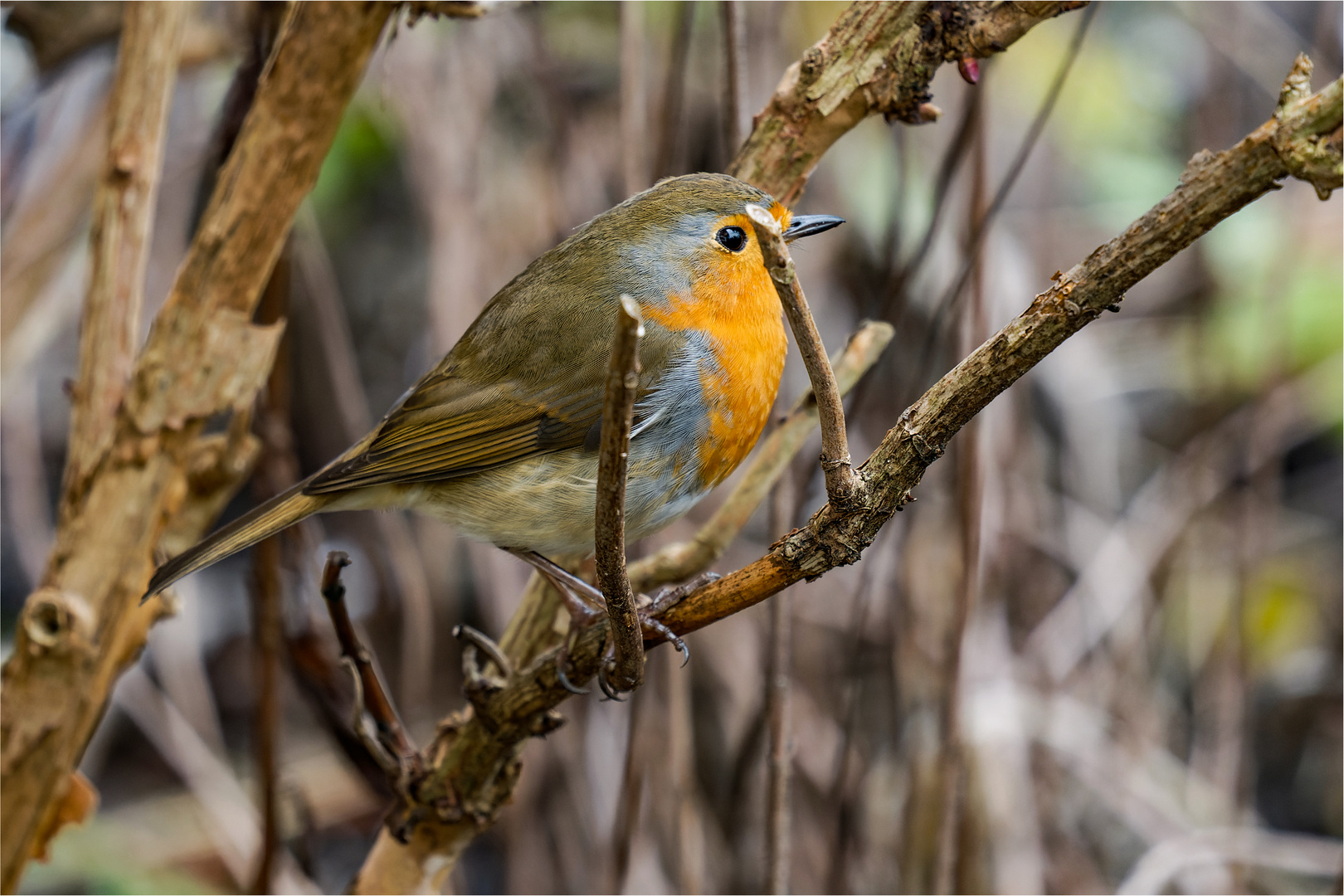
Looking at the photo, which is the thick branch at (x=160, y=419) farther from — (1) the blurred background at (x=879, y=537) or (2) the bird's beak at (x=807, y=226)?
(2) the bird's beak at (x=807, y=226)

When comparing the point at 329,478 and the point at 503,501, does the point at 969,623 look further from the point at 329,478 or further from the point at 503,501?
the point at 329,478

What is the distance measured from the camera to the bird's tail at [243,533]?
1848mm

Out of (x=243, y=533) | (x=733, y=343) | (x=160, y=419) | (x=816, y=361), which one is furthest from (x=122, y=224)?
(x=816, y=361)

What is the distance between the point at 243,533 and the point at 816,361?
1.28 metres

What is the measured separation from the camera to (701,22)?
12.8 feet


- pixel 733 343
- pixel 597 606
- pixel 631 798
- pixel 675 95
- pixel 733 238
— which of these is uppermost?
pixel 675 95

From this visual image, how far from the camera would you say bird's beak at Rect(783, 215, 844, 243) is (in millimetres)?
1979

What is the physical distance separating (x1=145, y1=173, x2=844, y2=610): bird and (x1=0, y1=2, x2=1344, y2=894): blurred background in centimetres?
50

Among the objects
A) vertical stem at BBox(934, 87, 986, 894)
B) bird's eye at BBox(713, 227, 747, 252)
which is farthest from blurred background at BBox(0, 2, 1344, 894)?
bird's eye at BBox(713, 227, 747, 252)

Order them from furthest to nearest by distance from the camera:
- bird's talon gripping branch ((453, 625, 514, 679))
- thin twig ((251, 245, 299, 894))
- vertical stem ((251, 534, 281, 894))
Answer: vertical stem ((251, 534, 281, 894))
thin twig ((251, 245, 299, 894))
bird's talon gripping branch ((453, 625, 514, 679))

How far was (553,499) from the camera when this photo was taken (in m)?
2.01

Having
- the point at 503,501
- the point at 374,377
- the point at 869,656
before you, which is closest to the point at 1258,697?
the point at 869,656

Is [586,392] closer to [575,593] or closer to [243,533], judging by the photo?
[575,593]

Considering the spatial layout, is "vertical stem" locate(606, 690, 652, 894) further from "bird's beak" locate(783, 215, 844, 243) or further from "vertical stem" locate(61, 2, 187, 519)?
"vertical stem" locate(61, 2, 187, 519)
